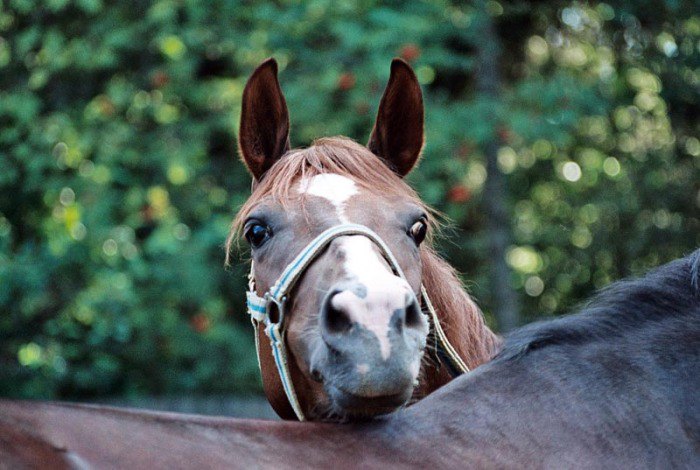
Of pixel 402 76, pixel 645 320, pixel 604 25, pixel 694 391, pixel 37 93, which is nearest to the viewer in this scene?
pixel 694 391

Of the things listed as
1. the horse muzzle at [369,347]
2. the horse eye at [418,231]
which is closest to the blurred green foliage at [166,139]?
the horse eye at [418,231]

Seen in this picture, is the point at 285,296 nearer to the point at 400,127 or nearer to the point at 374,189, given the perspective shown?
the point at 374,189

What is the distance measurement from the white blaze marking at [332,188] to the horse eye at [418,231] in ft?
0.81

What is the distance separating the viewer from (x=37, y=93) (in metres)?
8.09

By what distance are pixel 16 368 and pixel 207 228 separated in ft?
6.65

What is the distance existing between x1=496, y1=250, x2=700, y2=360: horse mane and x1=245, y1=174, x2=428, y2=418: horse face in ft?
1.01

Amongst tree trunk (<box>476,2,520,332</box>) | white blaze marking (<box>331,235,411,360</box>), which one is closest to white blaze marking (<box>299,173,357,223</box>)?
white blaze marking (<box>331,235,411,360</box>)

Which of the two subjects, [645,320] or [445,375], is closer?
[645,320]

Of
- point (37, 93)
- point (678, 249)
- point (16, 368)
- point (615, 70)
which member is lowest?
point (678, 249)

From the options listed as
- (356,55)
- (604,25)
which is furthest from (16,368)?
(604,25)

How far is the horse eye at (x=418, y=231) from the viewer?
299 centimetres

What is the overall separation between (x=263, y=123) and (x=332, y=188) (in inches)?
28.6

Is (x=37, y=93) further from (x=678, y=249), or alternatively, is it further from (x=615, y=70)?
(x=678, y=249)

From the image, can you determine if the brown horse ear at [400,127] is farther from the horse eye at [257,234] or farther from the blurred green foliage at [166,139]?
the blurred green foliage at [166,139]
